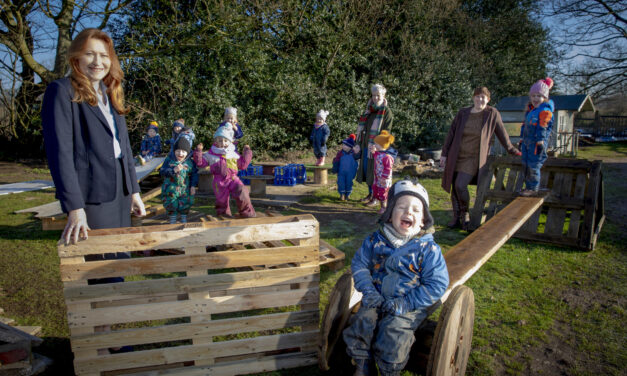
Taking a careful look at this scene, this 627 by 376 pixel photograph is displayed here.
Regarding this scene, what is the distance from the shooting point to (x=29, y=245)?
537 centimetres

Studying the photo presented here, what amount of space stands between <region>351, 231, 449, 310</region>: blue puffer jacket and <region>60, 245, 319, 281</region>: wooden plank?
416 millimetres

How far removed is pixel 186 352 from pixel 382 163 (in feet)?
16.4

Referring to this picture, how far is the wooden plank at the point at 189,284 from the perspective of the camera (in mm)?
2416

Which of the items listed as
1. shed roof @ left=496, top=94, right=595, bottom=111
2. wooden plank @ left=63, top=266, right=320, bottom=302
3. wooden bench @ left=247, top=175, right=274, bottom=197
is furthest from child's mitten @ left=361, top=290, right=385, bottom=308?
shed roof @ left=496, top=94, right=595, bottom=111

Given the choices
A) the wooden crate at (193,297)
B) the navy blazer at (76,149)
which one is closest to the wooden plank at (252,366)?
the wooden crate at (193,297)

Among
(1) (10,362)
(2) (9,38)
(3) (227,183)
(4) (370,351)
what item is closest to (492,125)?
(3) (227,183)

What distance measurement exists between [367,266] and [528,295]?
A: 2.38 meters

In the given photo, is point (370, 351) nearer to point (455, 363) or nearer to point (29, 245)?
point (455, 363)

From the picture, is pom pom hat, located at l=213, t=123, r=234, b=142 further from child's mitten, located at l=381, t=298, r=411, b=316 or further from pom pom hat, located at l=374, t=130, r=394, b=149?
child's mitten, located at l=381, t=298, r=411, b=316

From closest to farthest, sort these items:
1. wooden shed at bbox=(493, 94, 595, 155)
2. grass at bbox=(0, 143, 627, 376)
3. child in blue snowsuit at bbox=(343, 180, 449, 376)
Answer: child in blue snowsuit at bbox=(343, 180, 449, 376)
grass at bbox=(0, 143, 627, 376)
wooden shed at bbox=(493, 94, 595, 155)

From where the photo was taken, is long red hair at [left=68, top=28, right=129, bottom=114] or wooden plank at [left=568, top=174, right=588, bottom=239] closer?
long red hair at [left=68, top=28, right=129, bottom=114]

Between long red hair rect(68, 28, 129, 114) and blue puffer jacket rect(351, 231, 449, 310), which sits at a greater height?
long red hair rect(68, 28, 129, 114)

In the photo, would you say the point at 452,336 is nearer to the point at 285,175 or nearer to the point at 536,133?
the point at 536,133

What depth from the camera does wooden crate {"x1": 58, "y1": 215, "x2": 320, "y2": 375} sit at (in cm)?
242
